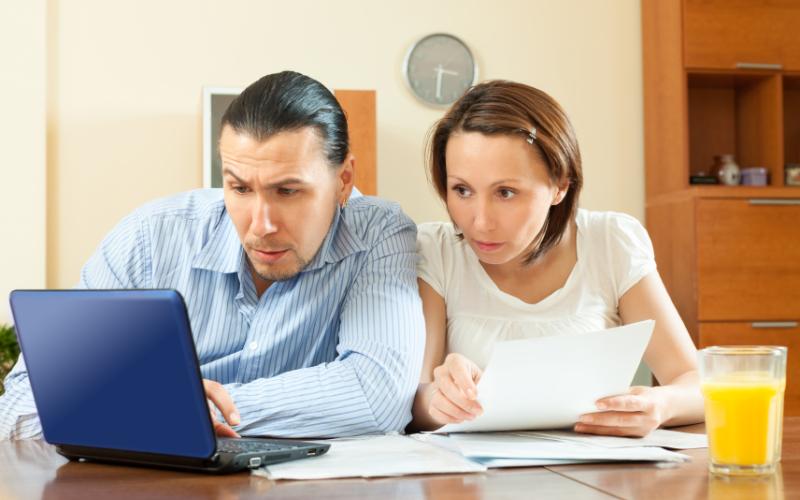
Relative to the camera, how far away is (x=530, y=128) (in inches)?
67.1

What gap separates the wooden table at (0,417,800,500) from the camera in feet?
3.13

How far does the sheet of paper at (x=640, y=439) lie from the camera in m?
1.25

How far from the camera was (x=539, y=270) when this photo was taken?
1.88 meters

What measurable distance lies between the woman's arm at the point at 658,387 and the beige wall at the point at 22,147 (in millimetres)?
2631

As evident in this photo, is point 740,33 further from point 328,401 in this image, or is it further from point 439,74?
point 328,401

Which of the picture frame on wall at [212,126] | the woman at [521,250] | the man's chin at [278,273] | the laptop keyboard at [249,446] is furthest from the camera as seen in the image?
the picture frame on wall at [212,126]

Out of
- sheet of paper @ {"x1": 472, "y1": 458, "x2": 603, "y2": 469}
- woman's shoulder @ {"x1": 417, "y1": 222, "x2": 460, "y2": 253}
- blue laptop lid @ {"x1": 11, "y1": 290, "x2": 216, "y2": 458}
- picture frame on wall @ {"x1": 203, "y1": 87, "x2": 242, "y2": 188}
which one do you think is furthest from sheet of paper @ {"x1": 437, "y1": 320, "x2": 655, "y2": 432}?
picture frame on wall @ {"x1": 203, "y1": 87, "x2": 242, "y2": 188}

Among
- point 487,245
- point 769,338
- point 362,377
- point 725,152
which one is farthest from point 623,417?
point 725,152

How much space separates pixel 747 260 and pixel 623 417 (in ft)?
8.87

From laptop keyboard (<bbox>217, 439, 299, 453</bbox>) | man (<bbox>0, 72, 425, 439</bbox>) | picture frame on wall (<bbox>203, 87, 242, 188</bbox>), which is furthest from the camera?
picture frame on wall (<bbox>203, 87, 242, 188</bbox>)

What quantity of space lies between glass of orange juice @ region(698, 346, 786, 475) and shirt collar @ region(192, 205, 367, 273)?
2.51 ft

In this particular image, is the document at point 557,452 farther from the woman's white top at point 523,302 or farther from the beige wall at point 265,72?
the beige wall at point 265,72

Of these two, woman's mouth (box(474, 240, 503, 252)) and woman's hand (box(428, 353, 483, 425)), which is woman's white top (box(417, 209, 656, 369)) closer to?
woman's mouth (box(474, 240, 503, 252))

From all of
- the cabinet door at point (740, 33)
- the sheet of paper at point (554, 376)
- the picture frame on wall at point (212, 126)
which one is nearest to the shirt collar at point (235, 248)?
the sheet of paper at point (554, 376)
